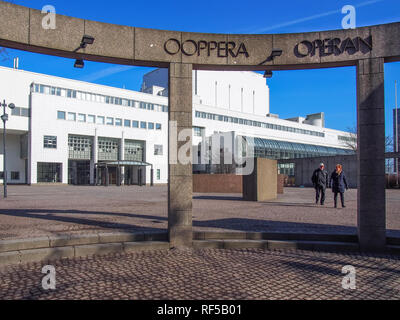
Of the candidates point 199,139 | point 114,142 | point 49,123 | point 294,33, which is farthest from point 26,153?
point 294,33

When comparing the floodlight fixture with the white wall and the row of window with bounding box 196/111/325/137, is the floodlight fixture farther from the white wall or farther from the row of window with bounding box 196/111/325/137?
the row of window with bounding box 196/111/325/137

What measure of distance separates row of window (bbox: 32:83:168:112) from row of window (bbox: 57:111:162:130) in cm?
261

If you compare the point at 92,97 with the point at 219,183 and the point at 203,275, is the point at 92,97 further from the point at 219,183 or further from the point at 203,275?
the point at 203,275

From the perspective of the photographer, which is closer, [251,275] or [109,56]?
[251,275]

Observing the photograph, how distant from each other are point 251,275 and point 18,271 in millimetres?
3656

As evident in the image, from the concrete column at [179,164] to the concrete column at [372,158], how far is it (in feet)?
11.8

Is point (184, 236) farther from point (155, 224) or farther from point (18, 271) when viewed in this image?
point (18, 271)

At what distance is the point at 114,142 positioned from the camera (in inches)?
2131

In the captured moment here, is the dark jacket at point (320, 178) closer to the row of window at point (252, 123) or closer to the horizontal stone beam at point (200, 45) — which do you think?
the horizontal stone beam at point (200, 45)

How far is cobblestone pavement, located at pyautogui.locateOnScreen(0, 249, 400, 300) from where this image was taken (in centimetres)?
418

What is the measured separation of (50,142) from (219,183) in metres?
30.5

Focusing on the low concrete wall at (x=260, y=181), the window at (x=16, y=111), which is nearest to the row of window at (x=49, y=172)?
the window at (x=16, y=111)

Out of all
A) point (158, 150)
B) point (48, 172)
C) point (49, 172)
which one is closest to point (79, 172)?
point (49, 172)

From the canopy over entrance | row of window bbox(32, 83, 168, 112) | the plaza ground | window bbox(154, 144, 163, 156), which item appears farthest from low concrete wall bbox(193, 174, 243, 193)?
window bbox(154, 144, 163, 156)
